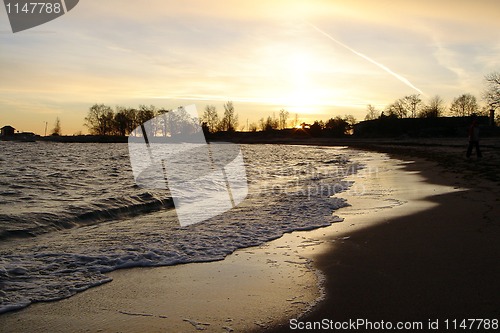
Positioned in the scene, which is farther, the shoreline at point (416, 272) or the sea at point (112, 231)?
the sea at point (112, 231)

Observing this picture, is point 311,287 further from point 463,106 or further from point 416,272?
point 463,106

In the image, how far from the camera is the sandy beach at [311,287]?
12.6ft

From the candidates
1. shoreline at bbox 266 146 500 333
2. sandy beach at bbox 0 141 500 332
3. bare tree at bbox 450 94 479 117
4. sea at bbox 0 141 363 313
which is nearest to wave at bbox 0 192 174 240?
sea at bbox 0 141 363 313

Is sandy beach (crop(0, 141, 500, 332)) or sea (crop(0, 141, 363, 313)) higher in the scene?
sandy beach (crop(0, 141, 500, 332))

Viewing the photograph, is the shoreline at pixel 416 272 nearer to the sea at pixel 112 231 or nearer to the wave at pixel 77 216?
the sea at pixel 112 231

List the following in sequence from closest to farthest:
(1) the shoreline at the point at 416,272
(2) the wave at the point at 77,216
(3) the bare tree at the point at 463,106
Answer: (1) the shoreline at the point at 416,272 → (2) the wave at the point at 77,216 → (3) the bare tree at the point at 463,106

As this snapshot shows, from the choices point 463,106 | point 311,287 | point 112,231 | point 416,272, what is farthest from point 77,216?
point 463,106

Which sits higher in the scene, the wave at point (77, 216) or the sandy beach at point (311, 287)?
the sandy beach at point (311, 287)

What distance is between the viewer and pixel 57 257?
6.41 m

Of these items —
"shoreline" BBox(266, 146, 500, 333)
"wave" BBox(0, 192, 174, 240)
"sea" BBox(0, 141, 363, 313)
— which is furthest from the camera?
"wave" BBox(0, 192, 174, 240)

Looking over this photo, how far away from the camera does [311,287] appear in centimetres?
468

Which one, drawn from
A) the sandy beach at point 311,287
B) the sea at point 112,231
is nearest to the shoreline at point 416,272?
the sandy beach at point 311,287

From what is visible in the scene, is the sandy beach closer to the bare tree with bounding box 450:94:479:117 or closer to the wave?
the wave

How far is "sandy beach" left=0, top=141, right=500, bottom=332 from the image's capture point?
3828 millimetres
